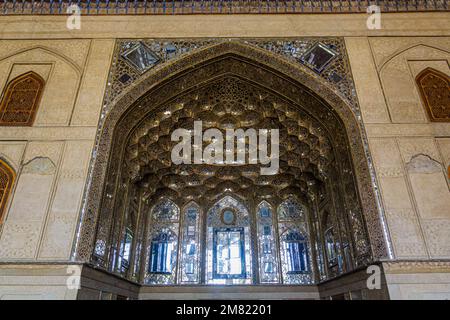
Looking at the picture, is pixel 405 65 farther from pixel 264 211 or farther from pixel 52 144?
pixel 52 144

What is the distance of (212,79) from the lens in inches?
216

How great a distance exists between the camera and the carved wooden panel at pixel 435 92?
4500 millimetres

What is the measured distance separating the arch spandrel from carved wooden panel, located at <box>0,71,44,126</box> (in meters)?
1.12

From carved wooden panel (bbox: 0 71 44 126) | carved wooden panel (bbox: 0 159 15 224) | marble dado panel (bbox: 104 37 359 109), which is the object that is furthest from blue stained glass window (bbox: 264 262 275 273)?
carved wooden panel (bbox: 0 71 44 126)

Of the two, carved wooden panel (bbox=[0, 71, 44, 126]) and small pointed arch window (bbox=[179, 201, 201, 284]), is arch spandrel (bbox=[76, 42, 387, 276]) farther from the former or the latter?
small pointed arch window (bbox=[179, 201, 201, 284])

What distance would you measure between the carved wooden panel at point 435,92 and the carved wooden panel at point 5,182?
5.58 meters

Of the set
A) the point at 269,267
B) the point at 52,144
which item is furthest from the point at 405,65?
the point at 52,144

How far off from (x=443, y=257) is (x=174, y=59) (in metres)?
4.40

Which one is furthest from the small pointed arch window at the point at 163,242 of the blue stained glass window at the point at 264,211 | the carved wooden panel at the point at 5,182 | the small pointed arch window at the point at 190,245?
the carved wooden panel at the point at 5,182

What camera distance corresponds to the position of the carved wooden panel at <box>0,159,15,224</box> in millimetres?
3947

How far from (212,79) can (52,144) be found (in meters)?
2.66

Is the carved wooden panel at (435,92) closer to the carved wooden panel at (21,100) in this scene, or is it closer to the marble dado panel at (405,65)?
the marble dado panel at (405,65)
